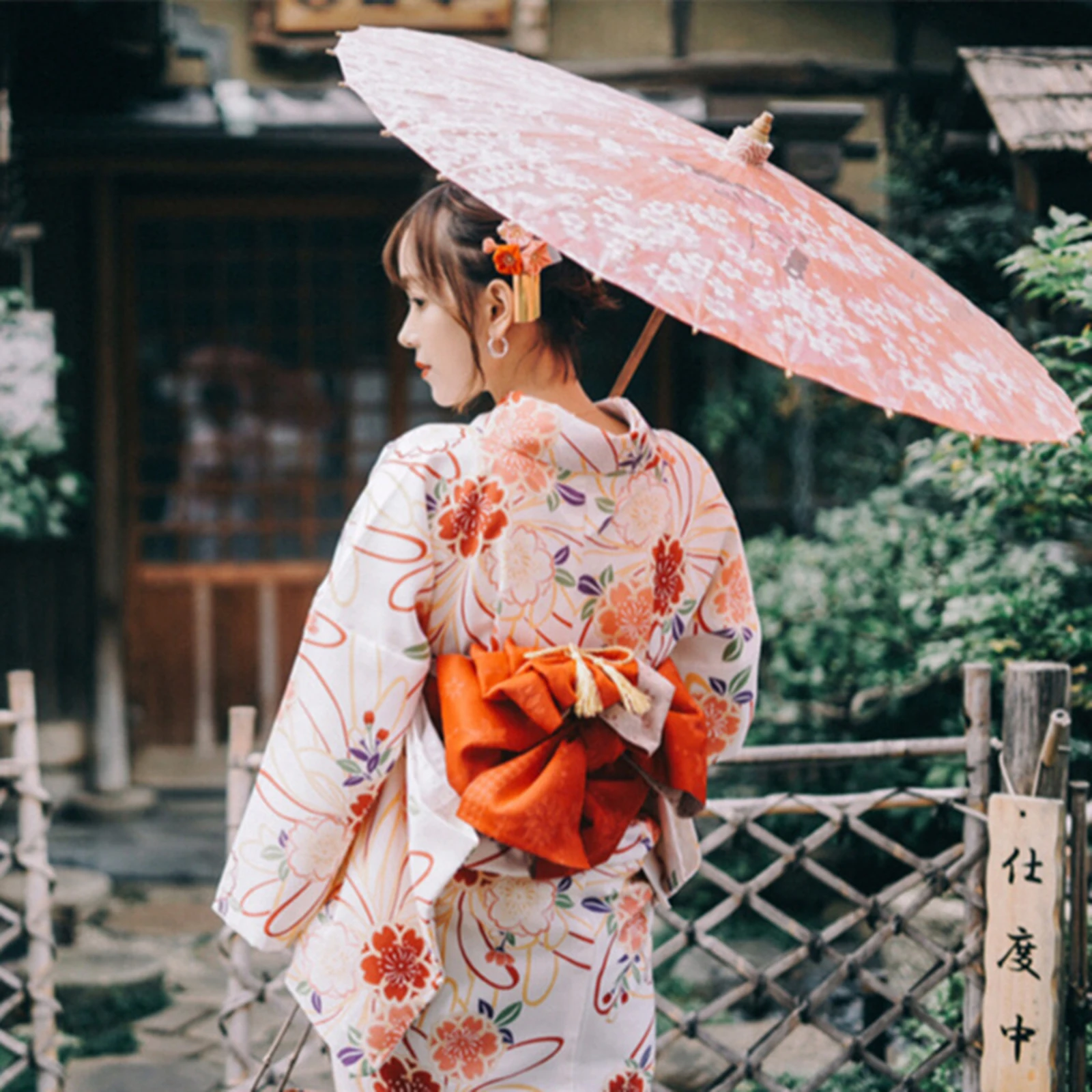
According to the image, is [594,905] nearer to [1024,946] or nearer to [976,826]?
[1024,946]

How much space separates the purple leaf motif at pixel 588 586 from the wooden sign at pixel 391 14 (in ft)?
19.8

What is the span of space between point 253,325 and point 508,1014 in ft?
20.8

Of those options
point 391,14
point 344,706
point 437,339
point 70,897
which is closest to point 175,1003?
point 70,897

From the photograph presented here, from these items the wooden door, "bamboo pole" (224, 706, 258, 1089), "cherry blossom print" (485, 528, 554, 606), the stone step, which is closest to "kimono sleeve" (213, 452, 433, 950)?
"cherry blossom print" (485, 528, 554, 606)

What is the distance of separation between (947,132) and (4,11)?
4.70 meters

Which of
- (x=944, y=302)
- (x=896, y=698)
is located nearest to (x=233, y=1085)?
(x=944, y=302)

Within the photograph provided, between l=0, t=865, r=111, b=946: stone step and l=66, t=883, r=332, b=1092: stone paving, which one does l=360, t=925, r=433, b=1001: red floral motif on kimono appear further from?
l=0, t=865, r=111, b=946: stone step

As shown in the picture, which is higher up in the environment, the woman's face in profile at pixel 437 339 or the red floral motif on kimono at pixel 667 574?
the woman's face in profile at pixel 437 339

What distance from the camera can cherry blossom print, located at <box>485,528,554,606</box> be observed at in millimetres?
1972

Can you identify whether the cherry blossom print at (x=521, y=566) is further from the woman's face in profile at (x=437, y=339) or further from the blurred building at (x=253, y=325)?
the blurred building at (x=253, y=325)

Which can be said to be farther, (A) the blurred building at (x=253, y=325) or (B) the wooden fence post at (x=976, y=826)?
(A) the blurred building at (x=253, y=325)

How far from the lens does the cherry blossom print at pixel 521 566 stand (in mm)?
1972

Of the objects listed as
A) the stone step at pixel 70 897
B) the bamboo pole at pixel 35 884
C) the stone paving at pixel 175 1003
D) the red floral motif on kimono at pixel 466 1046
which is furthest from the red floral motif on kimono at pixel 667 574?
the stone step at pixel 70 897

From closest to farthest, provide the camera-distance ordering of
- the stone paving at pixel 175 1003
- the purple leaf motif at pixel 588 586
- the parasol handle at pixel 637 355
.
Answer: the purple leaf motif at pixel 588 586 → the parasol handle at pixel 637 355 → the stone paving at pixel 175 1003
